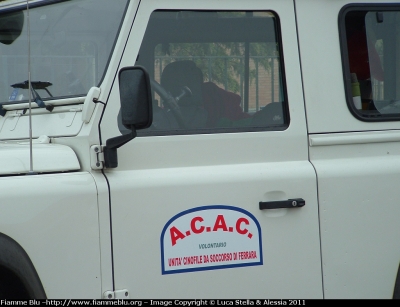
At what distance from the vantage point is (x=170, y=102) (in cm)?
268

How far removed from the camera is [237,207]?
8.59 feet

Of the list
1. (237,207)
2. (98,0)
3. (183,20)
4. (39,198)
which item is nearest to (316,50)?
(183,20)

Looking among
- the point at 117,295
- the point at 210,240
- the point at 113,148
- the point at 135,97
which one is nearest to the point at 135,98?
the point at 135,97

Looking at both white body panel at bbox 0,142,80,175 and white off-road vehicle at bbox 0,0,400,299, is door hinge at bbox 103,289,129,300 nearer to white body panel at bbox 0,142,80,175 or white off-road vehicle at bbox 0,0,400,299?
white off-road vehicle at bbox 0,0,400,299

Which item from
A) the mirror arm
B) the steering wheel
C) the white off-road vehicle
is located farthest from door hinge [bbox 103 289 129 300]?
the steering wheel

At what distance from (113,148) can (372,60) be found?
137cm

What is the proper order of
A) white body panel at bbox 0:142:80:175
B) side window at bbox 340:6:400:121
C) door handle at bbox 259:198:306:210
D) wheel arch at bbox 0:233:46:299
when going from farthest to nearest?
side window at bbox 340:6:400:121, door handle at bbox 259:198:306:210, white body panel at bbox 0:142:80:175, wheel arch at bbox 0:233:46:299

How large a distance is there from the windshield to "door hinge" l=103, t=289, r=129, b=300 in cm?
90

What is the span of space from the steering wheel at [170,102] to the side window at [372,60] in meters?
0.81

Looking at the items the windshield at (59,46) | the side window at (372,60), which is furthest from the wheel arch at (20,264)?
the side window at (372,60)

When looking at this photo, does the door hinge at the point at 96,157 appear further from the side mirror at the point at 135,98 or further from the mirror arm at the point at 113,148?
the side mirror at the point at 135,98

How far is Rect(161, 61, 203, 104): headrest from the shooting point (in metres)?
2.69

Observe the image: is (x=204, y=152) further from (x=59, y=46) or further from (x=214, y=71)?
(x=59, y=46)

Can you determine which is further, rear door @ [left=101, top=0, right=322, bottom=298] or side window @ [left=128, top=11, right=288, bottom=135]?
side window @ [left=128, top=11, right=288, bottom=135]
